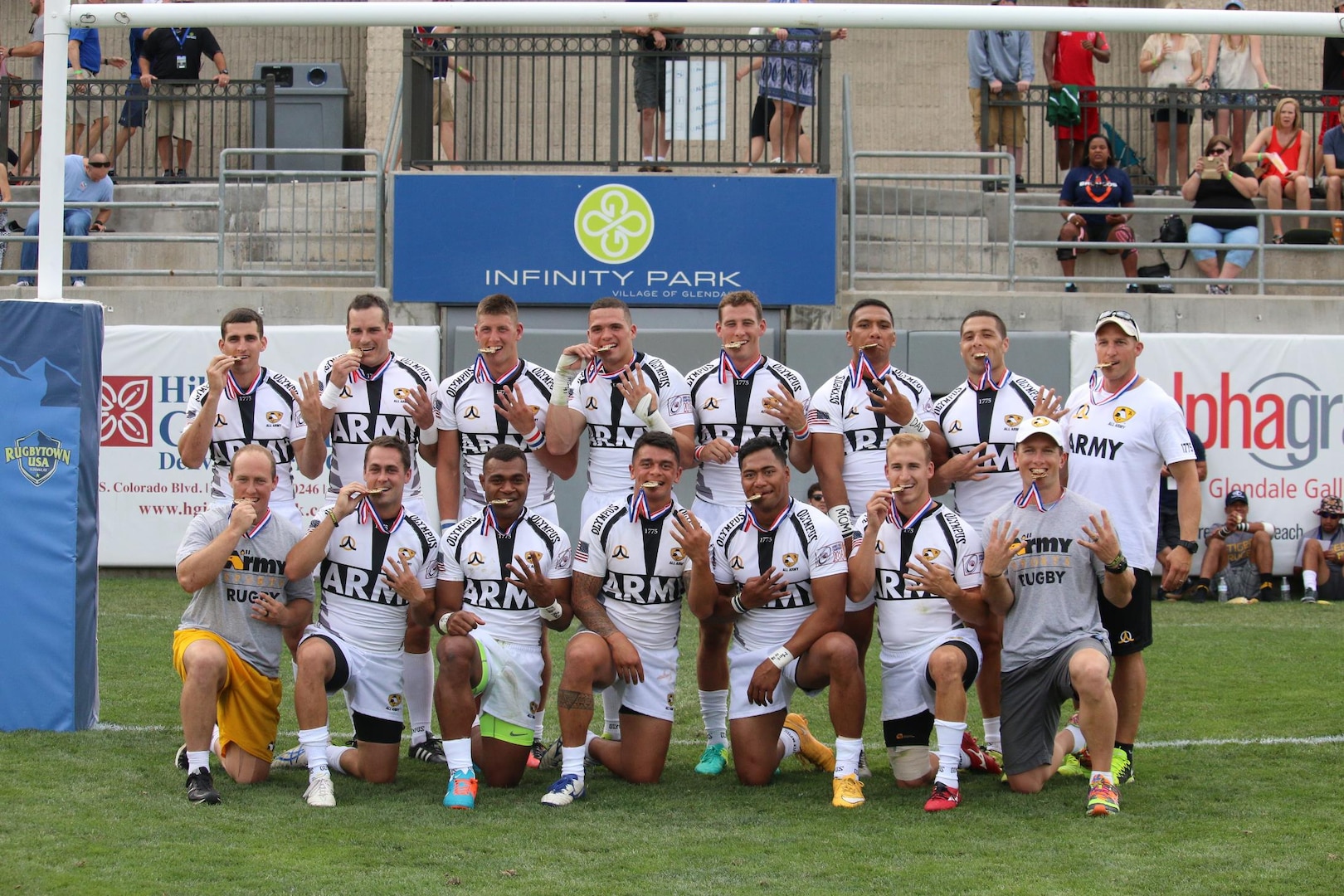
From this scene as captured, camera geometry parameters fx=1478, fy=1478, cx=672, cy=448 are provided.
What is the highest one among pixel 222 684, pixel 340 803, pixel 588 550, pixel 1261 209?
pixel 1261 209

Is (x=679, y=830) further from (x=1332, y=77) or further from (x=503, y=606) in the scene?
(x=1332, y=77)

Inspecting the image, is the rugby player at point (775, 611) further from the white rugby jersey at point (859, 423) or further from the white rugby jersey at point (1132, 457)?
the white rugby jersey at point (1132, 457)

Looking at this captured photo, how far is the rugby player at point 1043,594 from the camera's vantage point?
6590mm

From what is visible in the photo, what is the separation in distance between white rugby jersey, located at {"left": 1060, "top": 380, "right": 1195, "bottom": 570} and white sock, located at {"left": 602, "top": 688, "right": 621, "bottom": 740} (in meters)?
2.49

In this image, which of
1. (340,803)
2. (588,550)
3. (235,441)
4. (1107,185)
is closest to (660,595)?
(588,550)

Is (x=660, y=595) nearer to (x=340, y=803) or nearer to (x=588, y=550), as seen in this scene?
(x=588, y=550)

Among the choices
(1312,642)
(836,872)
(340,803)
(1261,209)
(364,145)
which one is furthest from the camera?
(364,145)

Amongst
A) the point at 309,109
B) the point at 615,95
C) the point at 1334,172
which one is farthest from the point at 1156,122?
the point at 309,109

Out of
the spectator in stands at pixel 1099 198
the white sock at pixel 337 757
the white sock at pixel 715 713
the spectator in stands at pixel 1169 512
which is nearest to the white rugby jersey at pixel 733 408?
the white sock at pixel 715 713

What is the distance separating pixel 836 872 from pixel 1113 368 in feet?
9.79

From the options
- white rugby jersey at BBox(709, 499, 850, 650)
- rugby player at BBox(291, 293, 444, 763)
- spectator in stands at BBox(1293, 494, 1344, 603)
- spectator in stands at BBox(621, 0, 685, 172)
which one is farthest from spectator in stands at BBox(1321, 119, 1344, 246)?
rugby player at BBox(291, 293, 444, 763)

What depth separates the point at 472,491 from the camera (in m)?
7.73

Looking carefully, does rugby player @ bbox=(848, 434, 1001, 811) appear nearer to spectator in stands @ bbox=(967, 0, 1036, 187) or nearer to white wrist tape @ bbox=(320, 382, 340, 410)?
white wrist tape @ bbox=(320, 382, 340, 410)

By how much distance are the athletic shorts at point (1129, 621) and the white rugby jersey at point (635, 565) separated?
6.57 ft
